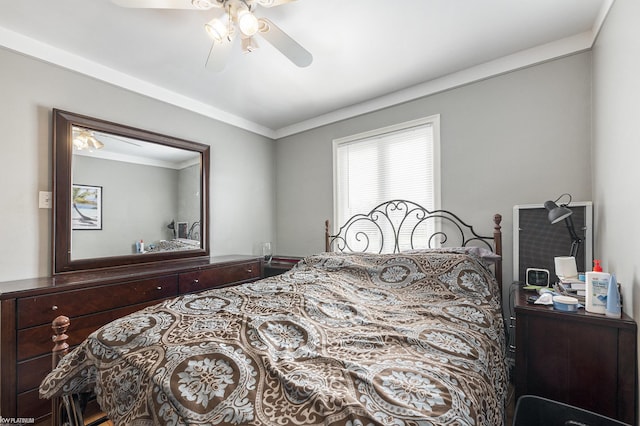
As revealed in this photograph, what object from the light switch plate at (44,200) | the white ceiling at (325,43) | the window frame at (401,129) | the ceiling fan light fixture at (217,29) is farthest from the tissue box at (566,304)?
the light switch plate at (44,200)

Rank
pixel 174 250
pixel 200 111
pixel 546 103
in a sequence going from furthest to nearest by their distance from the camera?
1. pixel 200 111
2. pixel 174 250
3. pixel 546 103

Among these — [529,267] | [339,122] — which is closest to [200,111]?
[339,122]

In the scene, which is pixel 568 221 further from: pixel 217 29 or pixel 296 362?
pixel 217 29

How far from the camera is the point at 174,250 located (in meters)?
2.86

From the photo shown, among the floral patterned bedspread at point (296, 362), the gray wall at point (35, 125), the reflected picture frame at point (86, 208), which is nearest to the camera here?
the floral patterned bedspread at point (296, 362)

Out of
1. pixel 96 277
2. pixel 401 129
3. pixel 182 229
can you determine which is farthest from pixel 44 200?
pixel 401 129

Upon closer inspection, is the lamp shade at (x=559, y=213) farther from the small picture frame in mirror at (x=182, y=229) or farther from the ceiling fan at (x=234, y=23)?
the small picture frame in mirror at (x=182, y=229)

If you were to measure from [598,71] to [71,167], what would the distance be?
3.81 m

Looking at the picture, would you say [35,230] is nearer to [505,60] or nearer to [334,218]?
[334,218]

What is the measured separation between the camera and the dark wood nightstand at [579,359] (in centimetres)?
131

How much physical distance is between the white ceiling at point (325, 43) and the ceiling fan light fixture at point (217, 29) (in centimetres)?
35

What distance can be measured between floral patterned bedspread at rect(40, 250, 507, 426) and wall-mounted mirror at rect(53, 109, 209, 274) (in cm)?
137

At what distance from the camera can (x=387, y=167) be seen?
10.00ft

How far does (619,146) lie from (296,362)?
1.95 m
